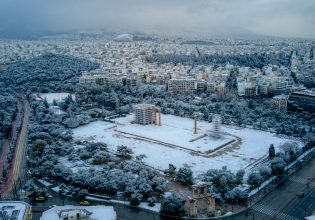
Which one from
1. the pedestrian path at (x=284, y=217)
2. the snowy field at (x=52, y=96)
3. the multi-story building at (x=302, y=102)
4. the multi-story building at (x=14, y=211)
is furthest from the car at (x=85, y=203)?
the snowy field at (x=52, y=96)

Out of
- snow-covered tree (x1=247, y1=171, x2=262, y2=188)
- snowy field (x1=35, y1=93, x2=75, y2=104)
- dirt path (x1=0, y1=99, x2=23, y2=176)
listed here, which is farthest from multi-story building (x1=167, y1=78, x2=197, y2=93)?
snow-covered tree (x1=247, y1=171, x2=262, y2=188)

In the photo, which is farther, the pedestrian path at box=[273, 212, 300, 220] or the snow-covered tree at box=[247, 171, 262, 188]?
the snow-covered tree at box=[247, 171, 262, 188]

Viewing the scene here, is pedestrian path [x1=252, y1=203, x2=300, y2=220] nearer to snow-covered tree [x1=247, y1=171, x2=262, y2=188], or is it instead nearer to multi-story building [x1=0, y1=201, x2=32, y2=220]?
snow-covered tree [x1=247, y1=171, x2=262, y2=188]

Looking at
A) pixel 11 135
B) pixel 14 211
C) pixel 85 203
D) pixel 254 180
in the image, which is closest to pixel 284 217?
pixel 254 180

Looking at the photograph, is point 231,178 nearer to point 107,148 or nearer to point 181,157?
point 181,157

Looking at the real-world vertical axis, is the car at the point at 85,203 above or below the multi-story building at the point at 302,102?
below

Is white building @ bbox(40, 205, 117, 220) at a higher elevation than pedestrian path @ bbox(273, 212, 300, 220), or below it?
higher

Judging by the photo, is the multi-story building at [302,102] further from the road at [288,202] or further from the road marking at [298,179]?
the road marking at [298,179]
